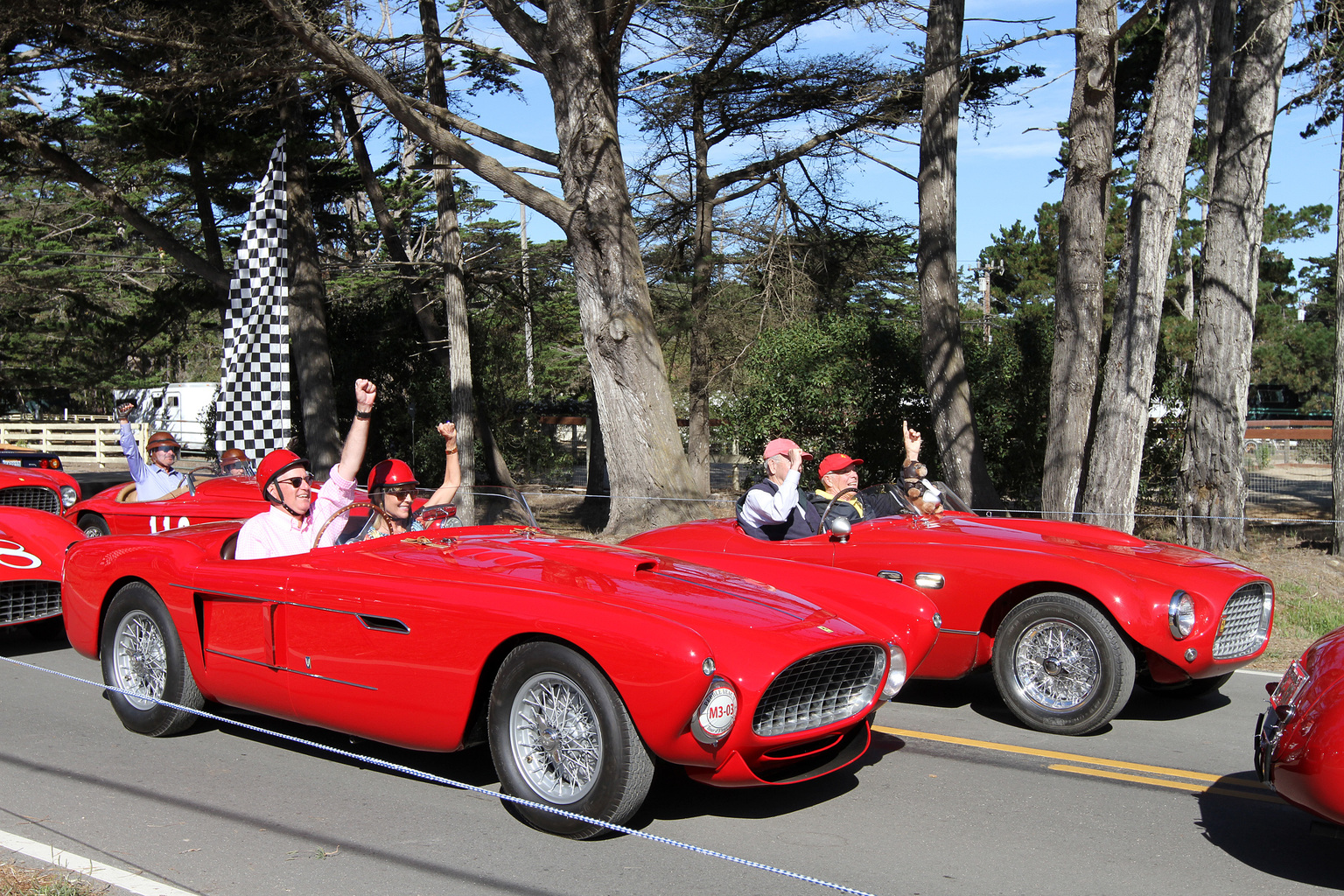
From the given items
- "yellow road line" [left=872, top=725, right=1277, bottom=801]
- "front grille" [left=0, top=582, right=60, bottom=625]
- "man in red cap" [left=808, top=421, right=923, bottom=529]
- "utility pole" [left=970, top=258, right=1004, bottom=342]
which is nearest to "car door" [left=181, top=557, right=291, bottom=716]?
"front grille" [left=0, top=582, right=60, bottom=625]

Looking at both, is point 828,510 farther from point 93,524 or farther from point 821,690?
point 93,524

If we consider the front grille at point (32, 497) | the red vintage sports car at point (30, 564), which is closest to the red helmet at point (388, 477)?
the red vintage sports car at point (30, 564)

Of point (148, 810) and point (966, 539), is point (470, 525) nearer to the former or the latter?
point (148, 810)

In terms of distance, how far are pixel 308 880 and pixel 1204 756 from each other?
4.30 meters

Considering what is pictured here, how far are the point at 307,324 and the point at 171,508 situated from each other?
9.15 meters

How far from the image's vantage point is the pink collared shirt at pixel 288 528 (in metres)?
5.53

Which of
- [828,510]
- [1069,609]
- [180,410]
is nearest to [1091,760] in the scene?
[1069,609]

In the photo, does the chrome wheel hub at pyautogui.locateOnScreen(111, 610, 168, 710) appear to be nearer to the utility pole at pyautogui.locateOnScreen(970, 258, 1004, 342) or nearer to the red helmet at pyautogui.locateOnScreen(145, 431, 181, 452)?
the red helmet at pyautogui.locateOnScreen(145, 431, 181, 452)

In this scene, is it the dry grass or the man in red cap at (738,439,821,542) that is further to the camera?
the man in red cap at (738,439,821,542)

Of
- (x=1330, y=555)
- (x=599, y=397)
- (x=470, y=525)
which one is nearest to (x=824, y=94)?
(x=599, y=397)

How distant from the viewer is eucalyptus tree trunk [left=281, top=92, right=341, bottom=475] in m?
17.7

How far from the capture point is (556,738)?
4086mm

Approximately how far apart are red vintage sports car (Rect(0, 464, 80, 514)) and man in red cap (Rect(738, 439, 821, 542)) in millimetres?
7206

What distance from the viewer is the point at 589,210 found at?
1259 cm
